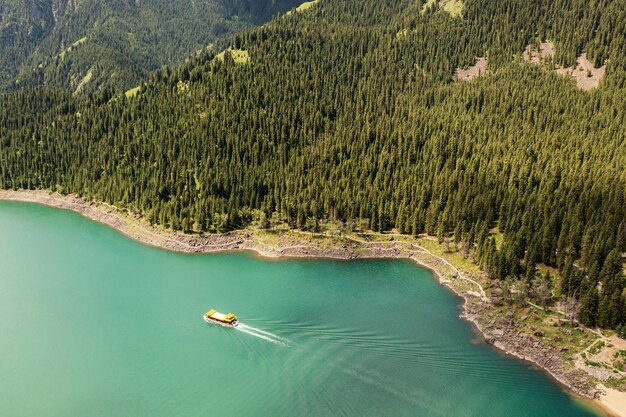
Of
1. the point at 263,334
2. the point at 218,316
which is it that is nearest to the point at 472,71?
the point at 263,334

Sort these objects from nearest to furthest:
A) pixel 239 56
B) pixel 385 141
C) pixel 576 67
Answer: pixel 385 141, pixel 576 67, pixel 239 56

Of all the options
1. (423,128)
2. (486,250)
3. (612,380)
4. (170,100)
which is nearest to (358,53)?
(423,128)

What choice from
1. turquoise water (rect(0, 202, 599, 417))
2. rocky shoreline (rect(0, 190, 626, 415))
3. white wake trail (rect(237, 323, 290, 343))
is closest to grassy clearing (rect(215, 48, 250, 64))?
rocky shoreline (rect(0, 190, 626, 415))

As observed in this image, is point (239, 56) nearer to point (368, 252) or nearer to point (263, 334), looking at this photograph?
point (368, 252)

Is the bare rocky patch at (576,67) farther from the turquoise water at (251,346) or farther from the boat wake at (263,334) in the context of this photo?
the boat wake at (263,334)

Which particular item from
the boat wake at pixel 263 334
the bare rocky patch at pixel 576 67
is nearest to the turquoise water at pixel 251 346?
the boat wake at pixel 263 334

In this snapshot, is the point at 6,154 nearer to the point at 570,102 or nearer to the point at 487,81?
the point at 487,81

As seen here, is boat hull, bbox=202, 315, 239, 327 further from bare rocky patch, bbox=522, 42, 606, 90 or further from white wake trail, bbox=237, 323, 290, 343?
bare rocky patch, bbox=522, 42, 606, 90

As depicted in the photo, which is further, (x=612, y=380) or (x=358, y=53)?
(x=358, y=53)
